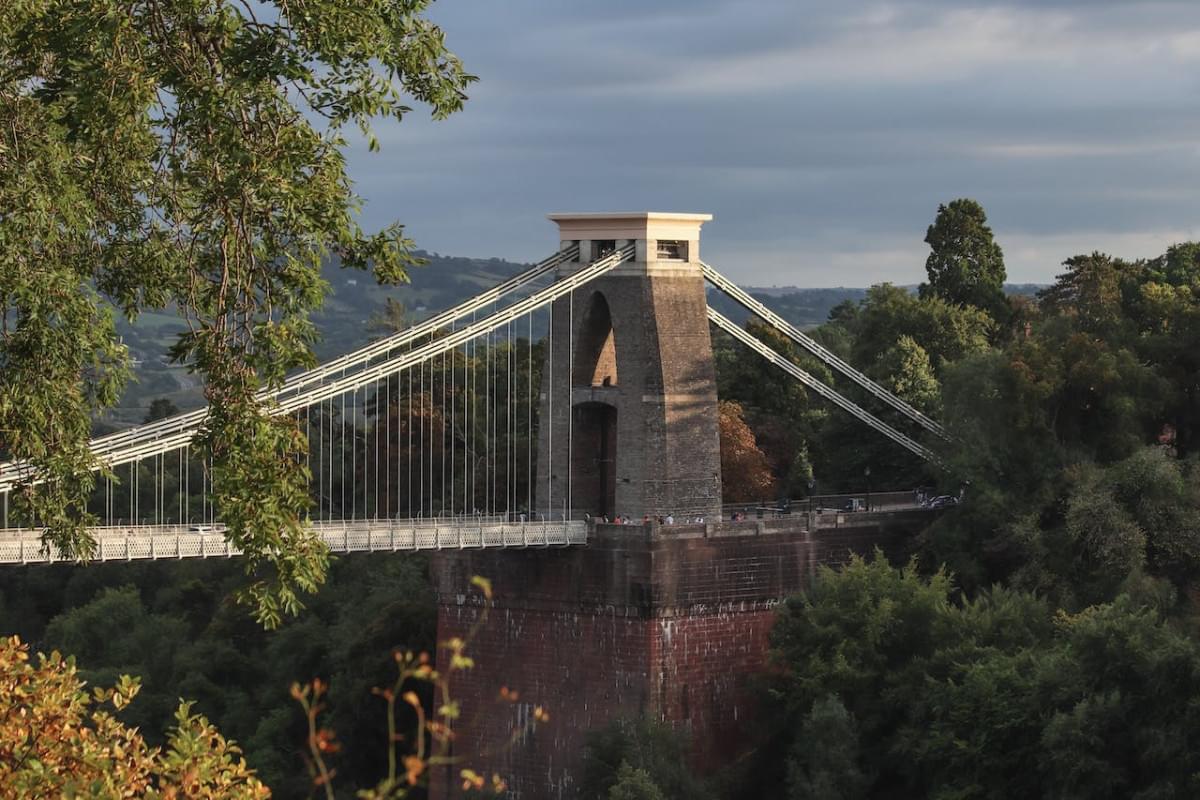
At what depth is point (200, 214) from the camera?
1912 centimetres

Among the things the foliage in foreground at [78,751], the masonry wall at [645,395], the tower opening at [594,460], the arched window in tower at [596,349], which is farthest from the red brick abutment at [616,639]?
the foliage in foreground at [78,751]

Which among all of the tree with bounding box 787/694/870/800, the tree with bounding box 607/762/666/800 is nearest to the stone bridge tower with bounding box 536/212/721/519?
the tree with bounding box 787/694/870/800

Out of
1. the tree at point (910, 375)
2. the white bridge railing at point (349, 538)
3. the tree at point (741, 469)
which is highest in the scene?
the tree at point (910, 375)

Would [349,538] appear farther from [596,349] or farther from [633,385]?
[596,349]

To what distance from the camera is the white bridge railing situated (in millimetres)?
36094

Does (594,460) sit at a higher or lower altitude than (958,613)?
higher

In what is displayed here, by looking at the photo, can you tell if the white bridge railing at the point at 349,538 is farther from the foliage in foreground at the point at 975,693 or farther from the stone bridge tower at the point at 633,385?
the foliage in foreground at the point at 975,693

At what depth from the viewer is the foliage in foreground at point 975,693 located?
36750mm

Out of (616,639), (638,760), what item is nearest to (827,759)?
(638,760)

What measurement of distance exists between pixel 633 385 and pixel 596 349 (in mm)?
1623

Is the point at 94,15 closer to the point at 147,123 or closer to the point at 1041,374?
the point at 147,123

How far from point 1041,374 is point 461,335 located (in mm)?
11810

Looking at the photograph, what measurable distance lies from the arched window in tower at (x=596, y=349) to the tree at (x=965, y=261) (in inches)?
772

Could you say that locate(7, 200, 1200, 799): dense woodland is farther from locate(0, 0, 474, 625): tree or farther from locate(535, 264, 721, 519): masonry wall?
locate(0, 0, 474, 625): tree
